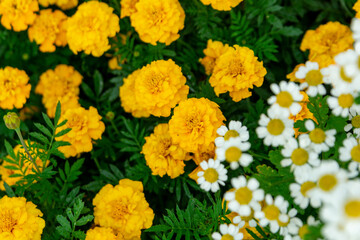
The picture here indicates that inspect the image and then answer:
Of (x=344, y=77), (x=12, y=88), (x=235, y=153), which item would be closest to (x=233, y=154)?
(x=235, y=153)

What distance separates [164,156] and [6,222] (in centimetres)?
62

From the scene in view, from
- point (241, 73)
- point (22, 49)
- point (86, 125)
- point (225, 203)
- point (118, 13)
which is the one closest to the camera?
point (225, 203)

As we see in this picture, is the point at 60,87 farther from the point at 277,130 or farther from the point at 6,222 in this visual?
the point at 277,130

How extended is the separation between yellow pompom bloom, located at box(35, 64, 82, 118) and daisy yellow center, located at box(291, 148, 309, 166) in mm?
1219

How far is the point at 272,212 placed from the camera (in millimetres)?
1130

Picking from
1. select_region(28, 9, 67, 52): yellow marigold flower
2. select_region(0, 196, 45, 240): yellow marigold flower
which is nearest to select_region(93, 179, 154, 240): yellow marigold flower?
select_region(0, 196, 45, 240): yellow marigold flower

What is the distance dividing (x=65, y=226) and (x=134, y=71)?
2.39ft

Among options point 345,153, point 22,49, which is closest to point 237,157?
point 345,153

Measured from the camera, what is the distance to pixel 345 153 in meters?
1.11

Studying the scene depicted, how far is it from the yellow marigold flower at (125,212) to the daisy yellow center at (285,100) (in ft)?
2.31

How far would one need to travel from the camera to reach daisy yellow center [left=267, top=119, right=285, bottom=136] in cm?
119

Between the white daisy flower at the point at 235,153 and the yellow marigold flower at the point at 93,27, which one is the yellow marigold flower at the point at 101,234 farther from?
the yellow marigold flower at the point at 93,27

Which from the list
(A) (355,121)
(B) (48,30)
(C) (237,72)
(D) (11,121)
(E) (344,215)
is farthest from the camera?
(B) (48,30)

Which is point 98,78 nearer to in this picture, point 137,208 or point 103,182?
point 103,182
